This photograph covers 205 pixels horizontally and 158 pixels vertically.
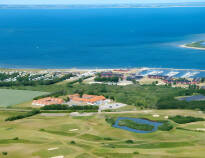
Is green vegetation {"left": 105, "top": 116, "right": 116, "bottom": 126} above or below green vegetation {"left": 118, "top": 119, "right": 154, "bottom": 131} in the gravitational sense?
above

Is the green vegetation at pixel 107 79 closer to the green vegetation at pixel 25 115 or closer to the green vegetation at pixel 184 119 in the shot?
the green vegetation at pixel 25 115

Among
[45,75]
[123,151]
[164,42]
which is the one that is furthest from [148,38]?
[123,151]

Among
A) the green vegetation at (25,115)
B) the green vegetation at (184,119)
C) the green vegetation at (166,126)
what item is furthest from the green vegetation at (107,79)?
the green vegetation at (166,126)

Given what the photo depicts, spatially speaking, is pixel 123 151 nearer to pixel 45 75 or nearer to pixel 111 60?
pixel 45 75

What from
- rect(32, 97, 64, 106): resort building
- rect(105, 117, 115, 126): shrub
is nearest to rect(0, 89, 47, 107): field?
rect(32, 97, 64, 106): resort building

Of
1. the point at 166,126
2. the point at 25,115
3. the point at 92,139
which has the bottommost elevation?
the point at 92,139

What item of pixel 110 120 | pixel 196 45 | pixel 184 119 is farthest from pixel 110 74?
pixel 196 45

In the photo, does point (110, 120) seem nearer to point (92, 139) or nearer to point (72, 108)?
point (92, 139)

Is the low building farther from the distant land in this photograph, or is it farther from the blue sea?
the distant land
